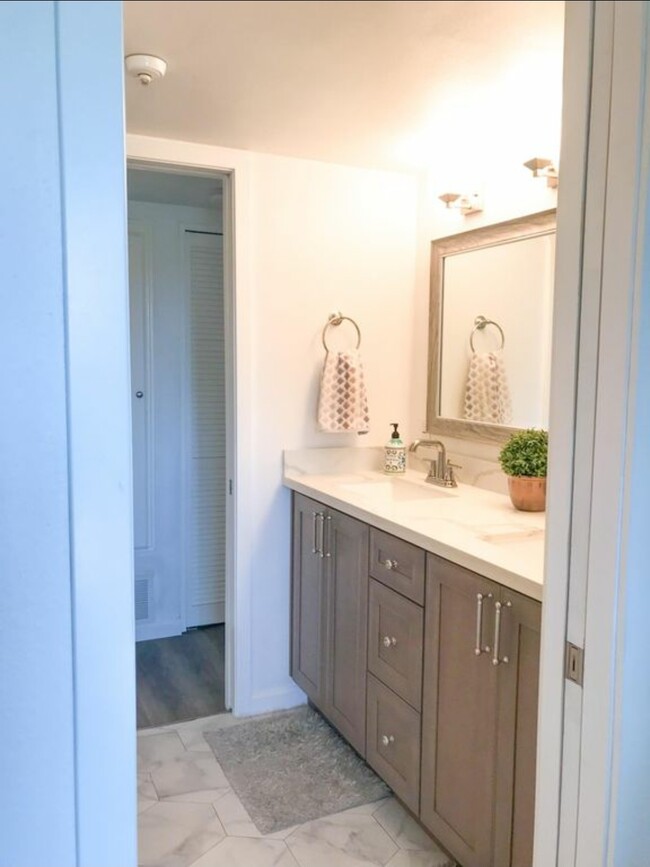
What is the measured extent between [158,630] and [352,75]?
8.76 feet

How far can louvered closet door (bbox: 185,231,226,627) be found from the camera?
3209mm

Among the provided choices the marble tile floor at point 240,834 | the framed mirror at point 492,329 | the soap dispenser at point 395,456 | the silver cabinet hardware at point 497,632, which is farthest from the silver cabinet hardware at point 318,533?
the silver cabinet hardware at point 497,632

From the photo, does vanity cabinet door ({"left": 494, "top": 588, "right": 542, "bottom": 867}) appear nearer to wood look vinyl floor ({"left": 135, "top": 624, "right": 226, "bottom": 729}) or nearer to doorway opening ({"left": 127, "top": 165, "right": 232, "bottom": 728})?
wood look vinyl floor ({"left": 135, "top": 624, "right": 226, "bottom": 729})

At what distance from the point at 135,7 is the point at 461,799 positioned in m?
1.67

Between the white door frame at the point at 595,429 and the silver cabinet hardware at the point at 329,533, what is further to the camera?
the silver cabinet hardware at the point at 329,533

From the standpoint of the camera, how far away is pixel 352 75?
1.06 metres

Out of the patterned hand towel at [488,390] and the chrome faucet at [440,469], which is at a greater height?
the patterned hand towel at [488,390]

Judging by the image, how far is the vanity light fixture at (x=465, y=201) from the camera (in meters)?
2.26

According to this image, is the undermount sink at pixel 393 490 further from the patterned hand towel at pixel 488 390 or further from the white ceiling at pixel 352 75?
the white ceiling at pixel 352 75

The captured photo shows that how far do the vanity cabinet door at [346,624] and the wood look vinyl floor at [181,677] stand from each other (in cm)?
57

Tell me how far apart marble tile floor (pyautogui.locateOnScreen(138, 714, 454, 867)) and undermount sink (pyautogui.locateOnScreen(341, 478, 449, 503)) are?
0.89 meters

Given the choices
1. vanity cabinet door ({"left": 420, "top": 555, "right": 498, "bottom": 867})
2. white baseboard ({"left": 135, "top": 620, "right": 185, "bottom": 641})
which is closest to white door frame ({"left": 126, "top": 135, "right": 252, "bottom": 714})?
white baseboard ({"left": 135, "top": 620, "right": 185, "bottom": 641})

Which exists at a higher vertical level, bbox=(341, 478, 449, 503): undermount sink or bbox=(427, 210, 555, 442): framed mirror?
bbox=(427, 210, 555, 442): framed mirror

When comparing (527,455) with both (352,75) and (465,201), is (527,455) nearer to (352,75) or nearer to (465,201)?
(465,201)
